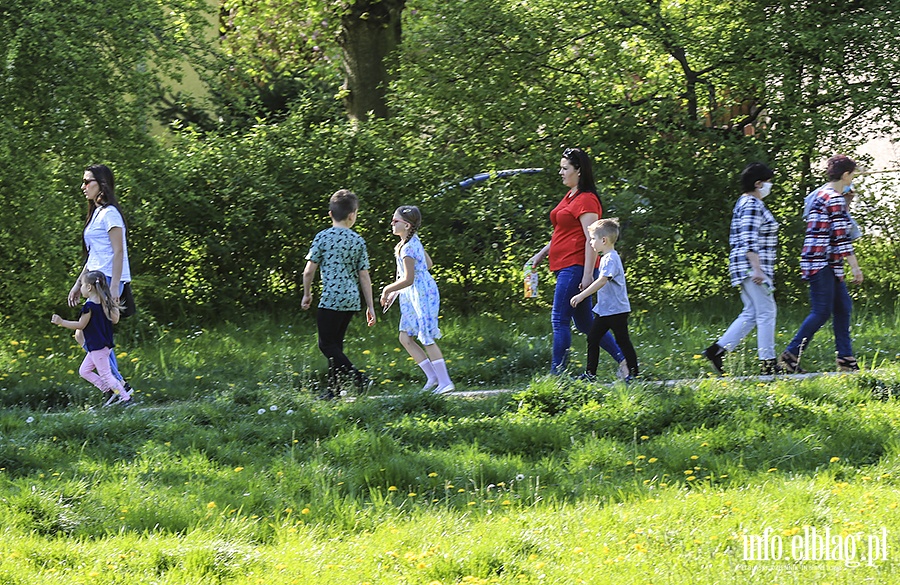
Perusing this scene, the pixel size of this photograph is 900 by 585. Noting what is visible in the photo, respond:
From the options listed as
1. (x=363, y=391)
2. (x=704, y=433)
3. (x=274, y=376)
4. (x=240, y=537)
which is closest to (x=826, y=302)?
(x=704, y=433)

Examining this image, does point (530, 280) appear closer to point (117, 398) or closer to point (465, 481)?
point (465, 481)

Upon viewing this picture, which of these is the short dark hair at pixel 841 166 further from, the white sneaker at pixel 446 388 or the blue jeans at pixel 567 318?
the white sneaker at pixel 446 388

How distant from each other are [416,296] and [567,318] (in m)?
1.18

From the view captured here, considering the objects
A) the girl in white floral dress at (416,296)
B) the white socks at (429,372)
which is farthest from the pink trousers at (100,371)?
the white socks at (429,372)

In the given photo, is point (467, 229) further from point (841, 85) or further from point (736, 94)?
point (841, 85)

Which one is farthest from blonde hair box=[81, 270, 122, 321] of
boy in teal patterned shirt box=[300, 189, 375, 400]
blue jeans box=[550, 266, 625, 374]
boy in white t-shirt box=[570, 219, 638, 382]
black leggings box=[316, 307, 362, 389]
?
boy in white t-shirt box=[570, 219, 638, 382]

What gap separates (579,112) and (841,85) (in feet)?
9.54

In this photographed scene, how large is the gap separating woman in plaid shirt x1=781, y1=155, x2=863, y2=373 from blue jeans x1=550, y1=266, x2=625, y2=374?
1432 millimetres

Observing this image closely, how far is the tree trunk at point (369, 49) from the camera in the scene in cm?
1563

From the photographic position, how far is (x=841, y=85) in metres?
12.9

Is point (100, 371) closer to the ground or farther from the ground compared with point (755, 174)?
closer to the ground

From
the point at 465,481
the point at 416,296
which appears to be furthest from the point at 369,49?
the point at 465,481

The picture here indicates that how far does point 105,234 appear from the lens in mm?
8883

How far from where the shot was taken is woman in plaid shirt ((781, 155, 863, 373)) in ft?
29.8
